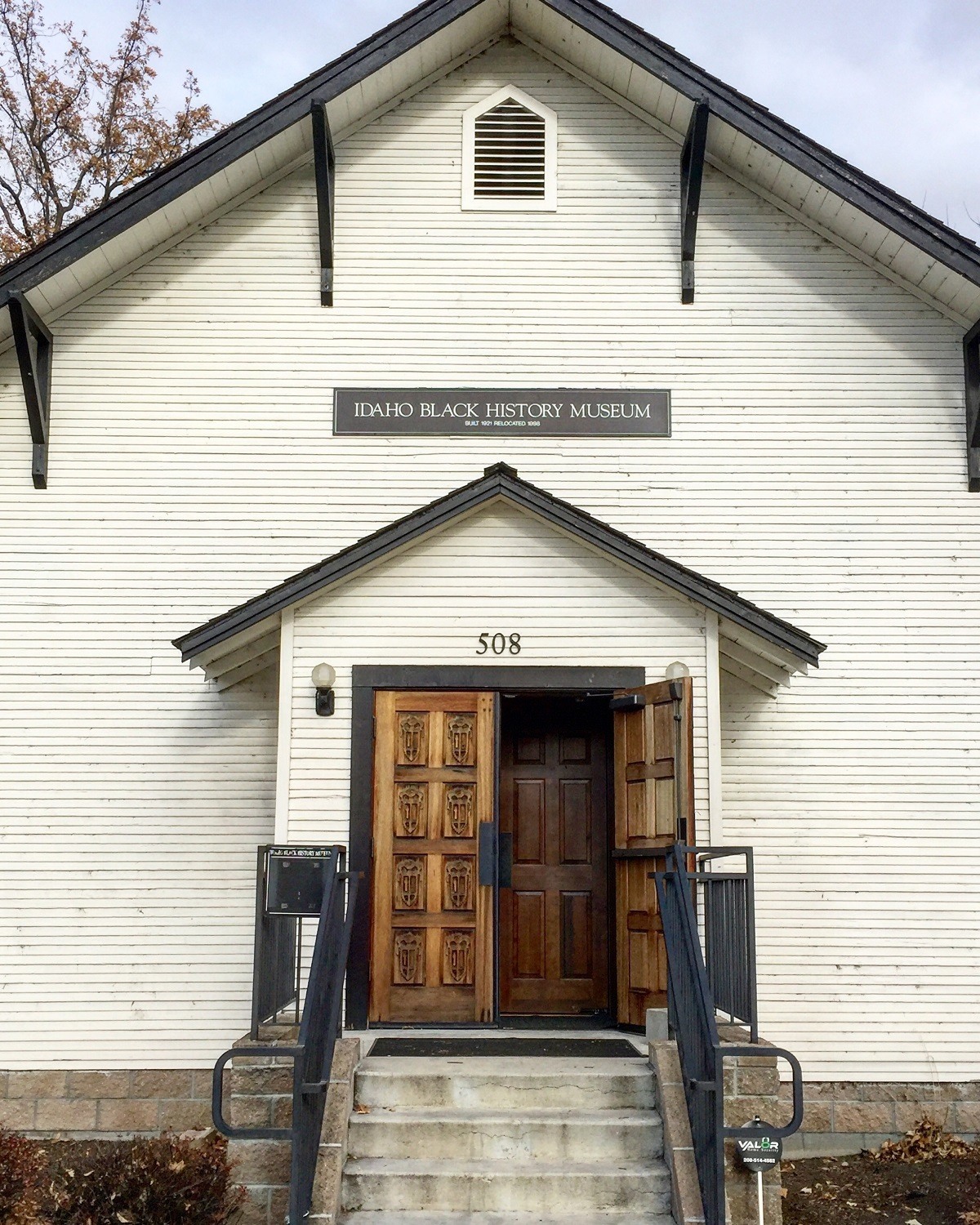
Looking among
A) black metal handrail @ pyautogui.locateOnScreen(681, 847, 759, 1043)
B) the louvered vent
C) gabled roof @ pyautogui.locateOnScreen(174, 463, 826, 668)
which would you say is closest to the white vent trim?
the louvered vent

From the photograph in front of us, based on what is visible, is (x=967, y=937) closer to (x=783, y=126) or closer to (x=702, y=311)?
(x=702, y=311)

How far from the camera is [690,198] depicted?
11.6 meters

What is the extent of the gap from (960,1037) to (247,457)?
23.5ft

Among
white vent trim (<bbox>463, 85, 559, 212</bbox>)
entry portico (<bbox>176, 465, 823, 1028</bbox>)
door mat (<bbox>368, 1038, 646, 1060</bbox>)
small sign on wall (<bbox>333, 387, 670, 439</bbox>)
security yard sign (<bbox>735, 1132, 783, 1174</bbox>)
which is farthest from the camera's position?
white vent trim (<bbox>463, 85, 559, 212</bbox>)

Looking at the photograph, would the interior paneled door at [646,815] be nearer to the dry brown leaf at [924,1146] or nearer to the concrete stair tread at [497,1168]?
the concrete stair tread at [497,1168]

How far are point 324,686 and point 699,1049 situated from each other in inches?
150

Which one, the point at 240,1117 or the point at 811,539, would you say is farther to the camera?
the point at 811,539

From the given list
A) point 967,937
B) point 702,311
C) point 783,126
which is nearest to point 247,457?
point 702,311

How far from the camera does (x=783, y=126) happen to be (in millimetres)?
10961

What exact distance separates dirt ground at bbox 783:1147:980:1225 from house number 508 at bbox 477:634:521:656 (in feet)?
13.4

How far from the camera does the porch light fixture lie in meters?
9.70

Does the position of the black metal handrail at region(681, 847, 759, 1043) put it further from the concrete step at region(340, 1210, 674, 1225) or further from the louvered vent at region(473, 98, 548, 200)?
the louvered vent at region(473, 98, 548, 200)

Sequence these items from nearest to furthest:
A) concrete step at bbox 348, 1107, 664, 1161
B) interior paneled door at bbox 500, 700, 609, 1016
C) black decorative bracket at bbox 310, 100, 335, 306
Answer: concrete step at bbox 348, 1107, 664, 1161, interior paneled door at bbox 500, 700, 609, 1016, black decorative bracket at bbox 310, 100, 335, 306

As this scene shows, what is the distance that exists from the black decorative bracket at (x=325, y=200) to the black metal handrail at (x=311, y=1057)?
5.59m
